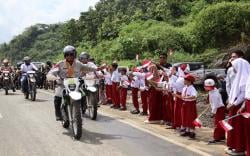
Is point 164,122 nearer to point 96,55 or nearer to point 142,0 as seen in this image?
point 96,55

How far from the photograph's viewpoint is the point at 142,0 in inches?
2643

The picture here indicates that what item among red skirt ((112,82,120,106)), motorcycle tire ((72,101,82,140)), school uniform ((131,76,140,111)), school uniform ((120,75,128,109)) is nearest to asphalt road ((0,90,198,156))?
motorcycle tire ((72,101,82,140))

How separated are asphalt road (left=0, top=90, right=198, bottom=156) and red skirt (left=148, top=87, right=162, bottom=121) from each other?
2.77 feet

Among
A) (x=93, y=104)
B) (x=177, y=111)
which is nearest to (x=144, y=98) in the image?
(x=93, y=104)

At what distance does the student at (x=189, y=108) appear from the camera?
1158 centimetres

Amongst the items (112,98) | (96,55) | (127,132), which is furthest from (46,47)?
(127,132)

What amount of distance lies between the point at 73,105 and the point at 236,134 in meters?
3.77

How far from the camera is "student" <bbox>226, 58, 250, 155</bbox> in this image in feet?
30.4

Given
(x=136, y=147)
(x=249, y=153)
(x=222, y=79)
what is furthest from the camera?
(x=222, y=79)

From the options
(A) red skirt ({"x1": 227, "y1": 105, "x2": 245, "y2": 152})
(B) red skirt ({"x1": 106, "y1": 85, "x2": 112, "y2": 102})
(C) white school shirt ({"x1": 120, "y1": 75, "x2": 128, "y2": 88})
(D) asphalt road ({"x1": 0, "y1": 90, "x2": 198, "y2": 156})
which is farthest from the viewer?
(B) red skirt ({"x1": 106, "y1": 85, "x2": 112, "y2": 102})

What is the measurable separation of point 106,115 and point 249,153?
26.1 feet

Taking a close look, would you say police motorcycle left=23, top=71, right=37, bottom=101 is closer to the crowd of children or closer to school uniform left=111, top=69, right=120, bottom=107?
school uniform left=111, top=69, right=120, bottom=107

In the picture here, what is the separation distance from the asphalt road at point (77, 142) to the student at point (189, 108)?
0.78 m

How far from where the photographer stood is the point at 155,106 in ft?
46.0
